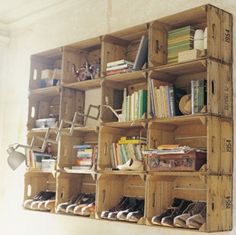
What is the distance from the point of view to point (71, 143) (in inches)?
164

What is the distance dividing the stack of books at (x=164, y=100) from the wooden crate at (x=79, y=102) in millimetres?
846

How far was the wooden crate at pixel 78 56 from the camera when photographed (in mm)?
4176

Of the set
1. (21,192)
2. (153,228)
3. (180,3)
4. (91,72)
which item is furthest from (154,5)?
(21,192)

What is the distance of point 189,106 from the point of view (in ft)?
10.5

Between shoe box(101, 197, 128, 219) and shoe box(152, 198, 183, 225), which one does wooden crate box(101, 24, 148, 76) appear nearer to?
shoe box(101, 197, 128, 219)

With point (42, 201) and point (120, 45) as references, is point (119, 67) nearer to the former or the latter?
point (120, 45)

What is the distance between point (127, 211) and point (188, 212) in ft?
1.68

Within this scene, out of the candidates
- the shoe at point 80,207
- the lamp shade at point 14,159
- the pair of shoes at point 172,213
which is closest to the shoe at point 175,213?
the pair of shoes at point 172,213

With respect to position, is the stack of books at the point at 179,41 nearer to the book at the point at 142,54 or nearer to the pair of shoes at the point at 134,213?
the book at the point at 142,54

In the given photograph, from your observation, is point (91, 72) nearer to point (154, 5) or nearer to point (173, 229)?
point (154, 5)

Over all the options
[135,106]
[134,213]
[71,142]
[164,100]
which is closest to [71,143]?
[71,142]

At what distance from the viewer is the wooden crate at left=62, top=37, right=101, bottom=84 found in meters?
4.18

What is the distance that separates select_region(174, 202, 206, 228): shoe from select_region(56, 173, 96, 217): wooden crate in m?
1.10

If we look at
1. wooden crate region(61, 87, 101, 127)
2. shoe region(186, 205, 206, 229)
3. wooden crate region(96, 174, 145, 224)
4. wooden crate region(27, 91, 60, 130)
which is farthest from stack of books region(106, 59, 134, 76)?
shoe region(186, 205, 206, 229)
